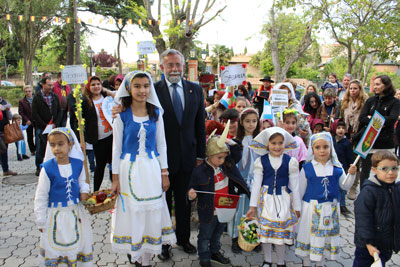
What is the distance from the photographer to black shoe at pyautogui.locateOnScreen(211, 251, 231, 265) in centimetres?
355

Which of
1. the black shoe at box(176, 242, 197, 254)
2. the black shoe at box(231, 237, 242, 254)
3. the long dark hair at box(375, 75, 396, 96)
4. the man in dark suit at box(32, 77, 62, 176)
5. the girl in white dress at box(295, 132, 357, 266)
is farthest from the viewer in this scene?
the man in dark suit at box(32, 77, 62, 176)

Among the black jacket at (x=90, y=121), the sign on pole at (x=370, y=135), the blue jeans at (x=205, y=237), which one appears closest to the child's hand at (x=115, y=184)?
the blue jeans at (x=205, y=237)

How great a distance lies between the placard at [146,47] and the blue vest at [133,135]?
4482 millimetres

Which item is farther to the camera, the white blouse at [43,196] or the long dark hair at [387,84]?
the long dark hair at [387,84]

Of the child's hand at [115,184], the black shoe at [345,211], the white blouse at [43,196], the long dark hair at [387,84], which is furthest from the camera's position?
the black shoe at [345,211]

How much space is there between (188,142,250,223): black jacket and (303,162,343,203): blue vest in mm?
644

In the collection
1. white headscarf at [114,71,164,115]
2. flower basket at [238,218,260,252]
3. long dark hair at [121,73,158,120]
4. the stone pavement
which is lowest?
the stone pavement

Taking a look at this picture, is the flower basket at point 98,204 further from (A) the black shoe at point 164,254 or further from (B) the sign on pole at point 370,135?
(B) the sign on pole at point 370,135

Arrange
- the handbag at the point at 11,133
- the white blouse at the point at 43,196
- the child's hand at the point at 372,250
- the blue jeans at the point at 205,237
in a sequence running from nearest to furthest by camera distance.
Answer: the child's hand at the point at 372,250
the white blouse at the point at 43,196
the blue jeans at the point at 205,237
the handbag at the point at 11,133

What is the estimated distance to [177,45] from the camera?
12656mm

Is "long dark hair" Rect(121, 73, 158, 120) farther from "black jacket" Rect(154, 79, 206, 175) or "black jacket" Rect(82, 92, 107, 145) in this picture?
"black jacket" Rect(82, 92, 107, 145)

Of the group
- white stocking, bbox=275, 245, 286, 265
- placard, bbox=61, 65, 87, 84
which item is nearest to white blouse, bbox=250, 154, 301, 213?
white stocking, bbox=275, 245, 286, 265

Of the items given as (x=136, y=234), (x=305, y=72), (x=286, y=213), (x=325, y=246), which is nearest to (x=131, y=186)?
(x=136, y=234)

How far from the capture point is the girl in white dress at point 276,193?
3.22m
